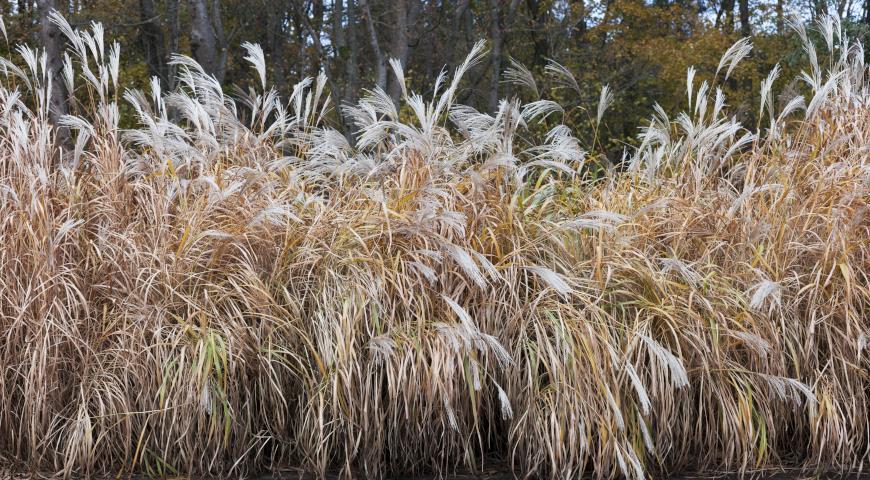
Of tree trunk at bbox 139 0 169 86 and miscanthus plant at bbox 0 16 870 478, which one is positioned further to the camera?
tree trunk at bbox 139 0 169 86

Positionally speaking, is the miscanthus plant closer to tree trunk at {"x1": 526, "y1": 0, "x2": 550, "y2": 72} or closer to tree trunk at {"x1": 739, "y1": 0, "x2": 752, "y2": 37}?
tree trunk at {"x1": 739, "y1": 0, "x2": 752, "y2": 37}

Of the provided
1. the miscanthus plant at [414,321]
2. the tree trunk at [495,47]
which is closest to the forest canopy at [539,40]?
the tree trunk at [495,47]

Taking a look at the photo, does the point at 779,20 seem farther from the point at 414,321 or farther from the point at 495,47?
the point at 414,321

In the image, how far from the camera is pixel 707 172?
4953mm

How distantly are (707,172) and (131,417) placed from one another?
11.2 ft

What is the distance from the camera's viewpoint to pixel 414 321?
13.5 feet

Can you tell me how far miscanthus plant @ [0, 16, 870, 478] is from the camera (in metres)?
3.94

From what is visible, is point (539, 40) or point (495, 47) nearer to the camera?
point (495, 47)

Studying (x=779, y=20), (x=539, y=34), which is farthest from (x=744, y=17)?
(x=539, y=34)

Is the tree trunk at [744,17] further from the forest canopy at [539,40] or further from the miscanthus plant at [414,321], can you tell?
the miscanthus plant at [414,321]

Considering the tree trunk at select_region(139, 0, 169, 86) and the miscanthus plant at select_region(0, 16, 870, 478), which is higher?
the tree trunk at select_region(139, 0, 169, 86)

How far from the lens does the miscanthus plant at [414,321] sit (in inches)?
155

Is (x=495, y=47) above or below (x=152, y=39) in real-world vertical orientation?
below

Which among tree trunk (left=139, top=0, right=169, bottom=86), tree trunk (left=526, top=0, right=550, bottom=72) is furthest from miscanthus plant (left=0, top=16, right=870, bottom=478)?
tree trunk (left=526, top=0, right=550, bottom=72)
